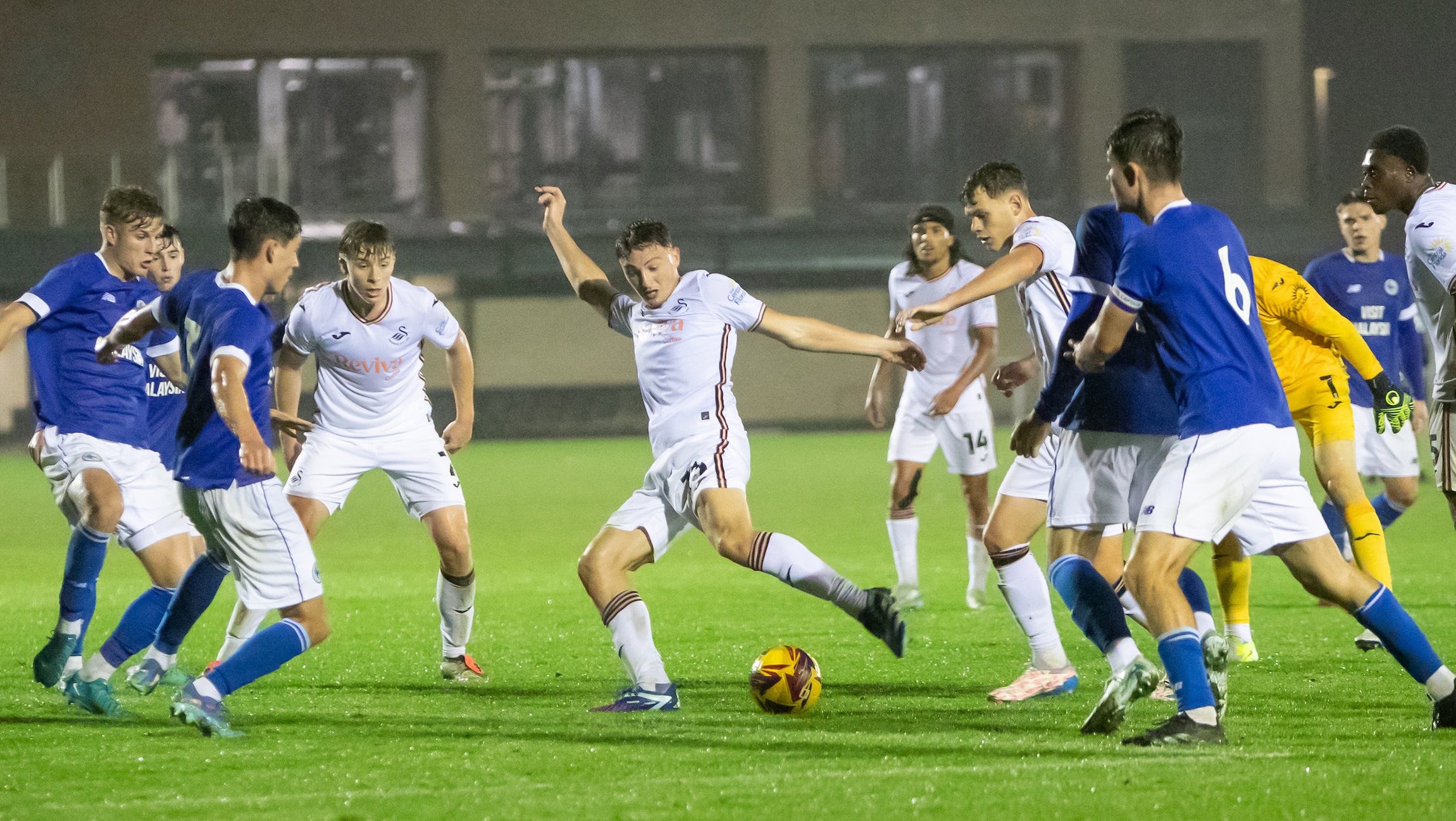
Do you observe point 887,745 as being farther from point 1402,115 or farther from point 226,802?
point 1402,115

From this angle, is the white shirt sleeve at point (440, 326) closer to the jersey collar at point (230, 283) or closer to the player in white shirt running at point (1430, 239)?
Answer: the jersey collar at point (230, 283)

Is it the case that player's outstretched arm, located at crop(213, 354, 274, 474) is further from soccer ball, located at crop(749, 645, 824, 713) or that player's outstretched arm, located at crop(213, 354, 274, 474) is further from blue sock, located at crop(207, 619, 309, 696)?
soccer ball, located at crop(749, 645, 824, 713)

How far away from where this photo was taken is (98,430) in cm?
633

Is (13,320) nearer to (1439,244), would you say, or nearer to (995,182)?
(995,182)

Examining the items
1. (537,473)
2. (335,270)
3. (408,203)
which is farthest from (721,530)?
(408,203)

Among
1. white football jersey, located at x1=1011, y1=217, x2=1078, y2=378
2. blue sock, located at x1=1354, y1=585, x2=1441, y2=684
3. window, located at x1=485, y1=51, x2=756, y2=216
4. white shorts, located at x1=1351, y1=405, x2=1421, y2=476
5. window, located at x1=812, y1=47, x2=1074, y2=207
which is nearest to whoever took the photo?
blue sock, located at x1=1354, y1=585, x2=1441, y2=684

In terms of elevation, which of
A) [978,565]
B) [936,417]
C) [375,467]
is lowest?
[978,565]

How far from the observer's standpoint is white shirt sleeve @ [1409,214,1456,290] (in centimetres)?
565

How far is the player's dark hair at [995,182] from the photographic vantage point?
6.21m

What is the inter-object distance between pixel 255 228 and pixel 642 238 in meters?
1.37

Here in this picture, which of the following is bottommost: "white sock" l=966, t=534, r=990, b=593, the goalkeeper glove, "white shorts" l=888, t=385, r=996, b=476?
"white sock" l=966, t=534, r=990, b=593

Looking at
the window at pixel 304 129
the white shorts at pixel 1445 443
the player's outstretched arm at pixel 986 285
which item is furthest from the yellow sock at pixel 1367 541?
the window at pixel 304 129

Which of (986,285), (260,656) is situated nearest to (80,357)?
(260,656)

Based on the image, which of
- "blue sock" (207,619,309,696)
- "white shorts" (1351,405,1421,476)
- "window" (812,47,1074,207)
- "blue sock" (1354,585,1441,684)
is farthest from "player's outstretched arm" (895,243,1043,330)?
"window" (812,47,1074,207)
